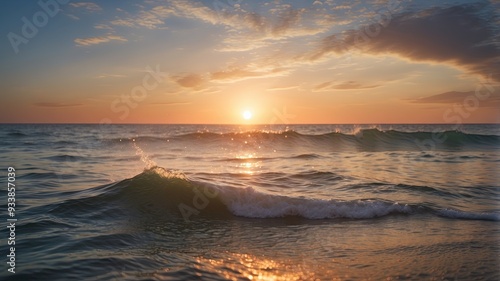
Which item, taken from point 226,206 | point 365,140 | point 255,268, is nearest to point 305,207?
point 226,206

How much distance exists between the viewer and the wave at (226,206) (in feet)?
29.3

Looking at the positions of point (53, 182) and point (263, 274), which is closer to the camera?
point (263, 274)

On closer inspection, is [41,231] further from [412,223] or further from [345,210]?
[412,223]

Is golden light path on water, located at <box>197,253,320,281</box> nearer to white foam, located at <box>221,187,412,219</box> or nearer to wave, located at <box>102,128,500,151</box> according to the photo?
white foam, located at <box>221,187,412,219</box>

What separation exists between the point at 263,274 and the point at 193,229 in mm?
3111

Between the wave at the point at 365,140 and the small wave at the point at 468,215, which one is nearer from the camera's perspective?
the small wave at the point at 468,215

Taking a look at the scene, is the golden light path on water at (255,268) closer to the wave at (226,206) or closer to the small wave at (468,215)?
the wave at (226,206)

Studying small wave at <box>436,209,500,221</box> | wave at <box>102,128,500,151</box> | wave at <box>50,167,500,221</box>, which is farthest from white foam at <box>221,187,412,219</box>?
wave at <box>102,128,500,151</box>

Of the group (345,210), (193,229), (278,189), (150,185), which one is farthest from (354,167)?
(193,229)

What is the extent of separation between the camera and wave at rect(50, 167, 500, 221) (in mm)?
8938

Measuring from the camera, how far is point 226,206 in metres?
9.67

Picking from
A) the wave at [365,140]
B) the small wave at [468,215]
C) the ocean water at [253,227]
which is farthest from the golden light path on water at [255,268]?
the wave at [365,140]

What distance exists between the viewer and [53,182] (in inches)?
501

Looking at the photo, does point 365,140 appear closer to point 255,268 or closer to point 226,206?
point 226,206
